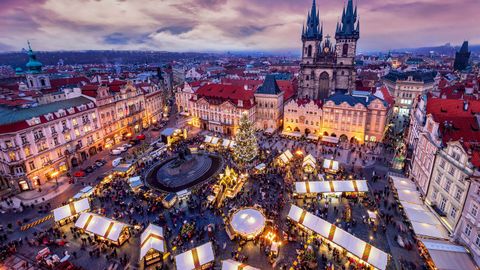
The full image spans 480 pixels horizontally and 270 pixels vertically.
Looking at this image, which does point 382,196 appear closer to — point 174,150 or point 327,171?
point 327,171

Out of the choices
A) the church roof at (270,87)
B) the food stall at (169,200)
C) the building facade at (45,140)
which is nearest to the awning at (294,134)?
the church roof at (270,87)

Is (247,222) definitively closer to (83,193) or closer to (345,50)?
(83,193)

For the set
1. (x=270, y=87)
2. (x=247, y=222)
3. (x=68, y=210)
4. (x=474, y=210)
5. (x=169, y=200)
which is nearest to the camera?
(x=474, y=210)

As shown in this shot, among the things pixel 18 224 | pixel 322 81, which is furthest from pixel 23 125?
pixel 322 81

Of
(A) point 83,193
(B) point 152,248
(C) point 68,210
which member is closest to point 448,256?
(B) point 152,248

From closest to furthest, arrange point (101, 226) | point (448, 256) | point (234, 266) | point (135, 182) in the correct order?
point (234, 266)
point (448, 256)
point (101, 226)
point (135, 182)

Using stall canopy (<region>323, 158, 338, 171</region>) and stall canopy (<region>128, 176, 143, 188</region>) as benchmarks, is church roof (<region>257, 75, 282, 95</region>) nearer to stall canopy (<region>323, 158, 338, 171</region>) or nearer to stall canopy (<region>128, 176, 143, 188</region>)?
stall canopy (<region>323, 158, 338, 171</region>)
